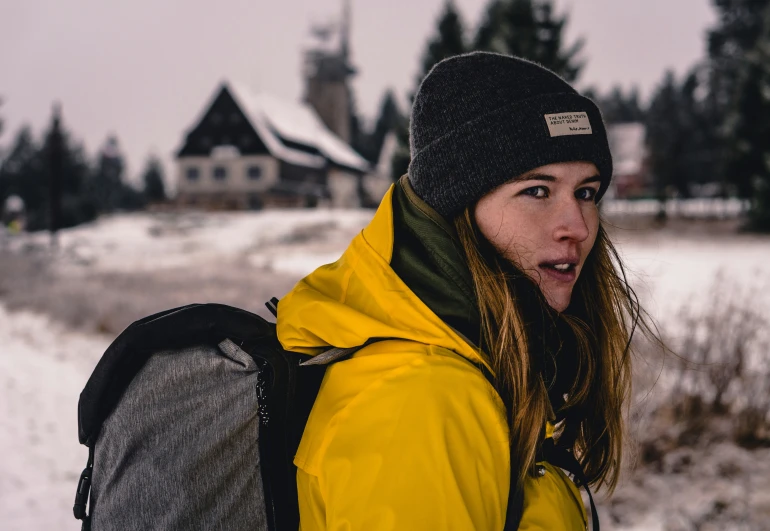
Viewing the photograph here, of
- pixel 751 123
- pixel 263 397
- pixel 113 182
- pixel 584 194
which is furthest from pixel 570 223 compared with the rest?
pixel 113 182

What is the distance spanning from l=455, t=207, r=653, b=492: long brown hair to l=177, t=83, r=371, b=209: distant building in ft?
122

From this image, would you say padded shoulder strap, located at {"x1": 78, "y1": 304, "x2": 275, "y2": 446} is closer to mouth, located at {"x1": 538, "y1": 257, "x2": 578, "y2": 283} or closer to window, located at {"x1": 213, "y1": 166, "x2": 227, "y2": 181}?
mouth, located at {"x1": 538, "y1": 257, "x2": 578, "y2": 283}

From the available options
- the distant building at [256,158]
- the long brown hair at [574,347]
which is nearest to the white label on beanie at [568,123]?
the long brown hair at [574,347]

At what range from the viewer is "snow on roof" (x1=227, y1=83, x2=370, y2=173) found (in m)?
41.3

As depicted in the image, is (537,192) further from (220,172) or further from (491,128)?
(220,172)

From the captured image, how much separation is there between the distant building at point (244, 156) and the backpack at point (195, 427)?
3722 centimetres

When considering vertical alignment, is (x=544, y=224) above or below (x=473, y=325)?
above

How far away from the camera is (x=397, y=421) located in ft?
3.73

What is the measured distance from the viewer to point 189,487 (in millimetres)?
1323

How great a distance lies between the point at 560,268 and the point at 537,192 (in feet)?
0.71

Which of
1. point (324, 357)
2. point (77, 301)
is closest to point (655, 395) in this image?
point (324, 357)

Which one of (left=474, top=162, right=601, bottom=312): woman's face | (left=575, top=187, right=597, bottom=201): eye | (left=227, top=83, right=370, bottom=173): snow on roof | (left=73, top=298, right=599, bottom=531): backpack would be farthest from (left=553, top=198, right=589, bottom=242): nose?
(left=227, top=83, right=370, bottom=173): snow on roof

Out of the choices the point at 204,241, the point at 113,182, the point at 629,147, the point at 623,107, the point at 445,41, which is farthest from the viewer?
the point at 623,107

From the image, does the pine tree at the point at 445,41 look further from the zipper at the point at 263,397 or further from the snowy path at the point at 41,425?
the zipper at the point at 263,397
